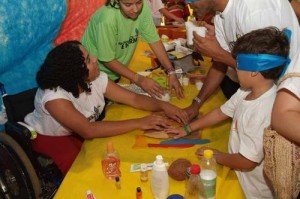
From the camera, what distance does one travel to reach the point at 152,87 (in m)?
2.81

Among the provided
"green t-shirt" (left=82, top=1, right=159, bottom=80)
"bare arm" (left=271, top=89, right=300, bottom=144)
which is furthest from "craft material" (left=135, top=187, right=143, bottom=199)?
"green t-shirt" (left=82, top=1, right=159, bottom=80)

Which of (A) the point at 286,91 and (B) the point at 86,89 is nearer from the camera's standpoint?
(A) the point at 286,91

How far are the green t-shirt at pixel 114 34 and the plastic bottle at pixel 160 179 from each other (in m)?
1.33

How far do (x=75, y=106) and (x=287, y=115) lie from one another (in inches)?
58.5

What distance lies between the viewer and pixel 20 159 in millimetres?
2197

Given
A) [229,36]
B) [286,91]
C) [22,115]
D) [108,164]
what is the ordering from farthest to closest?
[22,115] < [229,36] < [108,164] < [286,91]

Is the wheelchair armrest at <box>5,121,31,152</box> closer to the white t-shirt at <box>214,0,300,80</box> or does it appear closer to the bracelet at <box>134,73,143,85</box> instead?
the bracelet at <box>134,73,143,85</box>

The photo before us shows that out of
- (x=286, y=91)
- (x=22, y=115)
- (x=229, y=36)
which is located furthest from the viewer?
(x=22, y=115)

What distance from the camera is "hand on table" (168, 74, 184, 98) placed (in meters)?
2.86

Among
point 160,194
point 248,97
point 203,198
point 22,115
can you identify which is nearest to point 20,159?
point 22,115

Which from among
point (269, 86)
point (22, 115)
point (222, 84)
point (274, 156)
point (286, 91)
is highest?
point (286, 91)

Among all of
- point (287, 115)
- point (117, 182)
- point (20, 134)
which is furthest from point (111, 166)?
point (287, 115)

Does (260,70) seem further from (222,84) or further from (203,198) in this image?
(222,84)

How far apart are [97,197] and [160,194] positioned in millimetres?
332
